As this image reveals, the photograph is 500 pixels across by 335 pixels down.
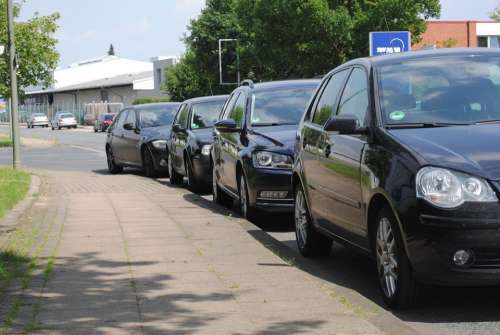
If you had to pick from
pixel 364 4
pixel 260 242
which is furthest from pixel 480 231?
pixel 364 4

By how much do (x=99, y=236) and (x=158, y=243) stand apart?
0.95 m

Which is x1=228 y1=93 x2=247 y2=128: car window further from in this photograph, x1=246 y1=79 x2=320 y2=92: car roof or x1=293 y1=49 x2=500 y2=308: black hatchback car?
x1=293 y1=49 x2=500 y2=308: black hatchback car

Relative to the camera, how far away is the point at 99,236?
9.55 metres

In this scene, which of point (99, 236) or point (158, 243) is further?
point (99, 236)

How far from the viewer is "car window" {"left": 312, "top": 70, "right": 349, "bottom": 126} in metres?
7.63

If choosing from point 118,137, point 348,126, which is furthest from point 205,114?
point 348,126

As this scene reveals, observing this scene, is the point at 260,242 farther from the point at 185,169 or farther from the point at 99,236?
the point at 185,169

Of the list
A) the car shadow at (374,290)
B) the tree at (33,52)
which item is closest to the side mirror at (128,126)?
the car shadow at (374,290)

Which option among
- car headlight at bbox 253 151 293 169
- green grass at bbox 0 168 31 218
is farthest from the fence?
car headlight at bbox 253 151 293 169

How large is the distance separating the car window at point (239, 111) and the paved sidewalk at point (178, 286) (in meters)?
1.49

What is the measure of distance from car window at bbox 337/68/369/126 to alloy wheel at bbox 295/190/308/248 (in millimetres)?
1176

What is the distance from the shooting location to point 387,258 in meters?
6.05

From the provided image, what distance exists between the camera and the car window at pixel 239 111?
462 inches

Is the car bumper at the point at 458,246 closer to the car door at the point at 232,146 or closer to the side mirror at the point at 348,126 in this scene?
the side mirror at the point at 348,126
